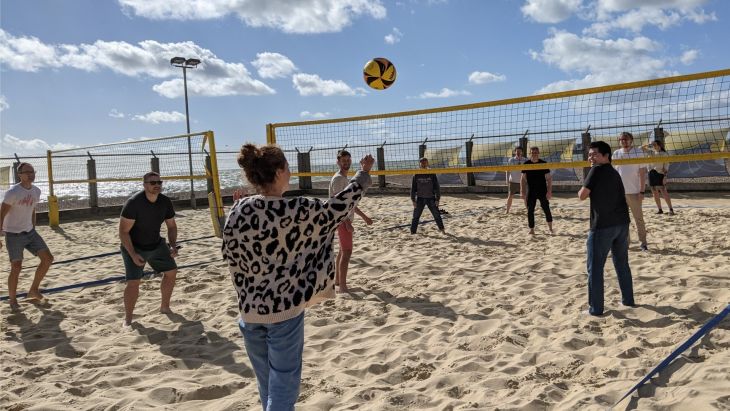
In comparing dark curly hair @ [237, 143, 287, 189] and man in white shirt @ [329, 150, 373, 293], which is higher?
dark curly hair @ [237, 143, 287, 189]

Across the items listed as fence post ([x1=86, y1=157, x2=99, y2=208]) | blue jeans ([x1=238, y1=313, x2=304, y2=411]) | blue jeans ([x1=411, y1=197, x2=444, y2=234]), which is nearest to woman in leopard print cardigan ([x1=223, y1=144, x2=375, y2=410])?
blue jeans ([x1=238, y1=313, x2=304, y2=411])

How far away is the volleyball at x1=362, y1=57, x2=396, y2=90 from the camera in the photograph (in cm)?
759

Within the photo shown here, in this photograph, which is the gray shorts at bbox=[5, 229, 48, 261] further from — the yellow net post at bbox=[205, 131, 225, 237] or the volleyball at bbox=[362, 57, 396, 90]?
the volleyball at bbox=[362, 57, 396, 90]

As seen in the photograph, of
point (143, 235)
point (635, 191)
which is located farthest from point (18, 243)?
point (635, 191)

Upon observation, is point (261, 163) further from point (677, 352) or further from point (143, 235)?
point (143, 235)

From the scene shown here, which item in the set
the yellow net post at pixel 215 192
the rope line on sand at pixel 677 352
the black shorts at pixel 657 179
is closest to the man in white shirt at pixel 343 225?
the rope line on sand at pixel 677 352

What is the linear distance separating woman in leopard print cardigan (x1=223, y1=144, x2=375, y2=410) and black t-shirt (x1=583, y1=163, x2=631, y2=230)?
2.76m

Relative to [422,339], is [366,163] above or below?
above

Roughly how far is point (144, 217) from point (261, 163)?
281 centimetres

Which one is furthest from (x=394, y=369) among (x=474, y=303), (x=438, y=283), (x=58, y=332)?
(x=58, y=332)

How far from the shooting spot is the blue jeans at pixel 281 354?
2.03 meters

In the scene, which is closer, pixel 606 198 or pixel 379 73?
pixel 606 198

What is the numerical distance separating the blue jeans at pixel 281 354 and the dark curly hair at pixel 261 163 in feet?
1.82

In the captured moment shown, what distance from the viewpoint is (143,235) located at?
4465 mm
